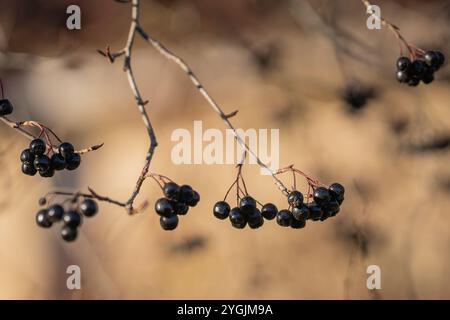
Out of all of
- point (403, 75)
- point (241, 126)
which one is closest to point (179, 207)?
→ point (403, 75)

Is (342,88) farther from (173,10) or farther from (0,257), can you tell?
Answer: (0,257)

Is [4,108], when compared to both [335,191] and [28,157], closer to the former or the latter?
[28,157]

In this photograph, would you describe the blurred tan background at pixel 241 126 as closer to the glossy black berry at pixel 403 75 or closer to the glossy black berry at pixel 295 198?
the glossy black berry at pixel 403 75

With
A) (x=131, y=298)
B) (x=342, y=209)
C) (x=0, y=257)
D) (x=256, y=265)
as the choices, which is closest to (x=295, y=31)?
(x=342, y=209)

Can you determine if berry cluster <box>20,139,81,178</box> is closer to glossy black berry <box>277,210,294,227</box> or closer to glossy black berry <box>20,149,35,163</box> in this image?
glossy black berry <box>20,149,35,163</box>

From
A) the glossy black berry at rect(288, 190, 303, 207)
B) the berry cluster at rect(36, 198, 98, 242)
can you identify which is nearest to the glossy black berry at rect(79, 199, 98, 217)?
the berry cluster at rect(36, 198, 98, 242)

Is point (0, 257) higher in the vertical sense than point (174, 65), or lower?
lower
